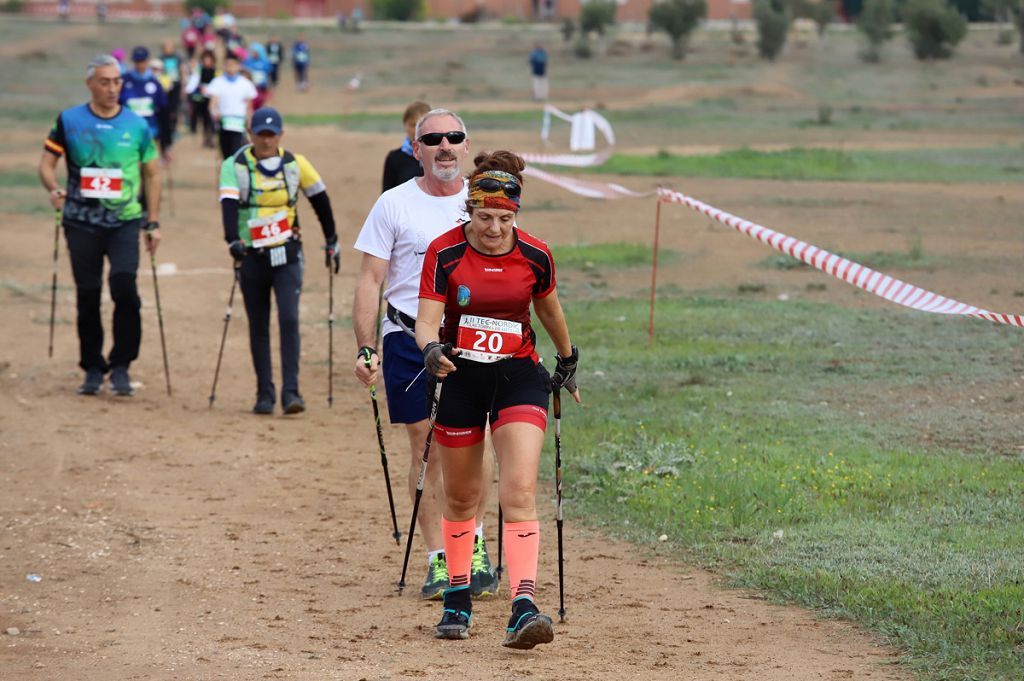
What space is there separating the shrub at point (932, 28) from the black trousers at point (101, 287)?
5560cm

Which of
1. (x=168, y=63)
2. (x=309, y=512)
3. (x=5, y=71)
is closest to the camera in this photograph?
(x=309, y=512)

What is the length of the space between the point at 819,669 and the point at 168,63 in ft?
99.6

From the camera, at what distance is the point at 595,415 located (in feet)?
39.2

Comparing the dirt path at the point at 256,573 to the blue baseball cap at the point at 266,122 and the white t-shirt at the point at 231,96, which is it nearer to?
the blue baseball cap at the point at 266,122

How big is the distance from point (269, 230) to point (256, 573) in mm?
3865

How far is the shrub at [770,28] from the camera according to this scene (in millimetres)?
67125

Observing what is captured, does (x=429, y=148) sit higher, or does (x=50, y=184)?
(x=429, y=148)

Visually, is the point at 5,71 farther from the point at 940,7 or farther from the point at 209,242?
the point at 209,242

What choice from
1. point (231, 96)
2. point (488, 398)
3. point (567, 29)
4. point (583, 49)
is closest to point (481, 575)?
point (488, 398)

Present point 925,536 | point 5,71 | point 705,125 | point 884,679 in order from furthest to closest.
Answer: point 5,71 → point 705,125 → point 925,536 → point 884,679

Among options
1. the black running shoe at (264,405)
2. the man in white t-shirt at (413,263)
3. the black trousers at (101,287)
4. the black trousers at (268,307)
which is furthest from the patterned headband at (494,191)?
the black trousers at (101,287)

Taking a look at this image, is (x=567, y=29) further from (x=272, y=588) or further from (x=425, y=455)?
(x=425, y=455)

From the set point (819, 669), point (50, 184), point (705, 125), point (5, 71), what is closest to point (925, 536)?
point (819, 669)

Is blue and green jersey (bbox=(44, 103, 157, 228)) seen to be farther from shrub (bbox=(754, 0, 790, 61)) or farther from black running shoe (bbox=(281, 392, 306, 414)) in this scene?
shrub (bbox=(754, 0, 790, 61))
